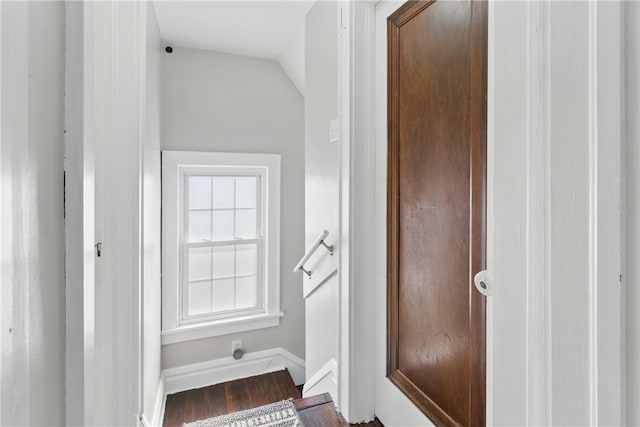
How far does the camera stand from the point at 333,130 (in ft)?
5.19

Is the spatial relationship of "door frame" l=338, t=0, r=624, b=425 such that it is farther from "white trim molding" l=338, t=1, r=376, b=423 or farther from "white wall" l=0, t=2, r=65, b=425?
"white wall" l=0, t=2, r=65, b=425

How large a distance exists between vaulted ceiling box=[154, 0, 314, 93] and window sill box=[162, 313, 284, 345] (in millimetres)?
2102

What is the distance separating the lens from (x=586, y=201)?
501 mm

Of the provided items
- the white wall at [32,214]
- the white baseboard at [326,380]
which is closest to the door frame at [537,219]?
the white wall at [32,214]

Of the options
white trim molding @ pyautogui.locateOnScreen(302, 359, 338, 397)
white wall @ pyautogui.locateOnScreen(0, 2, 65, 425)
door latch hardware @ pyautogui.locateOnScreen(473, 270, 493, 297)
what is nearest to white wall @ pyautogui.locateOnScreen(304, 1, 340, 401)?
white trim molding @ pyautogui.locateOnScreen(302, 359, 338, 397)

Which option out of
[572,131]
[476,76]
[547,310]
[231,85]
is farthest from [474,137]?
[231,85]

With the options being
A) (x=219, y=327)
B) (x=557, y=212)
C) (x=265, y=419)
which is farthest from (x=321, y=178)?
(x=219, y=327)

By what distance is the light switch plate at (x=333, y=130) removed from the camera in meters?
1.55

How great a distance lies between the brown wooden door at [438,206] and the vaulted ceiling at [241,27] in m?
1.24

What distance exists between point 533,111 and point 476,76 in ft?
0.95

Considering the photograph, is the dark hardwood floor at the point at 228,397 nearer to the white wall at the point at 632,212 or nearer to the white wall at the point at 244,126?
the white wall at the point at 244,126

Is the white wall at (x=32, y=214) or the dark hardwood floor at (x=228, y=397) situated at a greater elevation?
the white wall at (x=32, y=214)

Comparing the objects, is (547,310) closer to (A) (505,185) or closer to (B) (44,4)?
(A) (505,185)

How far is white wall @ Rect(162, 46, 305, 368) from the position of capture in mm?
2553
